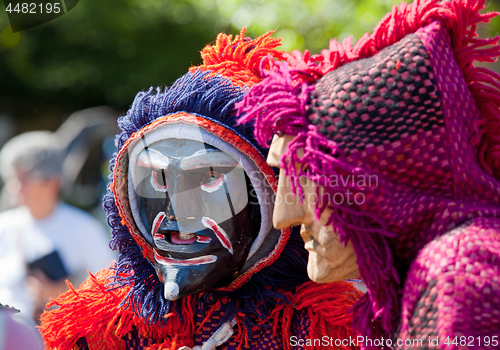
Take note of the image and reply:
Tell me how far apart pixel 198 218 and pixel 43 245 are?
5.59 ft

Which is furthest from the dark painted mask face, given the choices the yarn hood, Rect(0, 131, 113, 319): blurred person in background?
Rect(0, 131, 113, 319): blurred person in background

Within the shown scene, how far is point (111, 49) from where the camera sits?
9.20 meters

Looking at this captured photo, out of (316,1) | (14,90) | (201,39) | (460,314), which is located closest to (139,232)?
(460,314)

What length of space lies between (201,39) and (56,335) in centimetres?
787

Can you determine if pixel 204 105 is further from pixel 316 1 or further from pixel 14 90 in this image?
pixel 14 90

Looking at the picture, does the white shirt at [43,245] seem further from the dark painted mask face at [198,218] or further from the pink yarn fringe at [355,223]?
the pink yarn fringe at [355,223]

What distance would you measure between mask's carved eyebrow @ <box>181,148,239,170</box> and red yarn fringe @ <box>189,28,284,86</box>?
9.6 inches

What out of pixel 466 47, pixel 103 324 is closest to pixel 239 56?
pixel 466 47

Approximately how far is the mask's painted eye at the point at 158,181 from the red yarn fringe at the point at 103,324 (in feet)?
1.21

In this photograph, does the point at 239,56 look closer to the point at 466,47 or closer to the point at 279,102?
the point at 279,102

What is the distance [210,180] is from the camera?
143cm

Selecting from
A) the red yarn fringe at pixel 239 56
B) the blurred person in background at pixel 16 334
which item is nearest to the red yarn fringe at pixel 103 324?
the blurred person in background at pixel 16 334

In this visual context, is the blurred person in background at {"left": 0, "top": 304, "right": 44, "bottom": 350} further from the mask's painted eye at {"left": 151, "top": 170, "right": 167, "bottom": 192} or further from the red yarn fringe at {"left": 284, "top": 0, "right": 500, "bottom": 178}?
the red yarn fringe at {"left": 284, "top": 0, "right": 500, "bottom": 178}

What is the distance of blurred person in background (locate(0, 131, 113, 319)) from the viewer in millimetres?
2648
